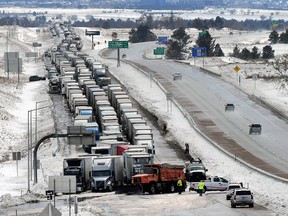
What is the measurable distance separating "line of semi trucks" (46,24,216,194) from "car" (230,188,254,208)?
8.75 m

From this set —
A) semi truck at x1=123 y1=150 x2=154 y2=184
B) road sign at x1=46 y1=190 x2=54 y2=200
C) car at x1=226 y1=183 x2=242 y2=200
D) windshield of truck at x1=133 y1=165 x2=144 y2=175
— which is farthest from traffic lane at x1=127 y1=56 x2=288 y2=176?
road sign at x1=46 y1=190 x2=54 y2=200

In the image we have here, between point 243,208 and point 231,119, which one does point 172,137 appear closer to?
point 231,119

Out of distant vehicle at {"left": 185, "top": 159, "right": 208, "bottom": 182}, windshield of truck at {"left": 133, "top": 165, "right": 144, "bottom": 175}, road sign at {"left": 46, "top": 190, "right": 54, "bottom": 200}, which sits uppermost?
windshield of truck at {"left": 133, "top": 165, "right": 144, "bottom": 175}

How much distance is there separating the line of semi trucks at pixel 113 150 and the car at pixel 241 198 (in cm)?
875

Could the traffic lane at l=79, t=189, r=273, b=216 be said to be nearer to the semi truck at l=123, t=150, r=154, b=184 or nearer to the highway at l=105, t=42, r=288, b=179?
the semi truck at l=123, t=150, r=154, b=184

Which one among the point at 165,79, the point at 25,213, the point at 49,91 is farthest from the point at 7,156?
the point at 165,79

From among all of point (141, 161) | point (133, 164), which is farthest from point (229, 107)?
point (133, 164)

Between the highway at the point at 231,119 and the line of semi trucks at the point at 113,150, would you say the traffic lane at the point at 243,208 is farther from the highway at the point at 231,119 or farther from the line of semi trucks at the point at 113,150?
the highway at the point at 231,119

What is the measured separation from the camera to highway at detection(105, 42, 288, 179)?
269ft

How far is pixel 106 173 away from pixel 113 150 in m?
7.47

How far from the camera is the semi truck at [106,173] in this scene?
65625 mm

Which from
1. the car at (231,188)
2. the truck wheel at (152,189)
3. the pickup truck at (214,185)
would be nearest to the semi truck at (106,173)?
the truck wheel at (152,189)

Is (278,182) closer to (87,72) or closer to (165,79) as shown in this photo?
(87,72)

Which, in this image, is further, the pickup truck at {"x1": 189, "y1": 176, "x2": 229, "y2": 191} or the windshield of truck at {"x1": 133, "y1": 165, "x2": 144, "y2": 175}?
the windshield of truck at {"x1": 133, "y1": 165, "x2": 144, "y2": 175}
